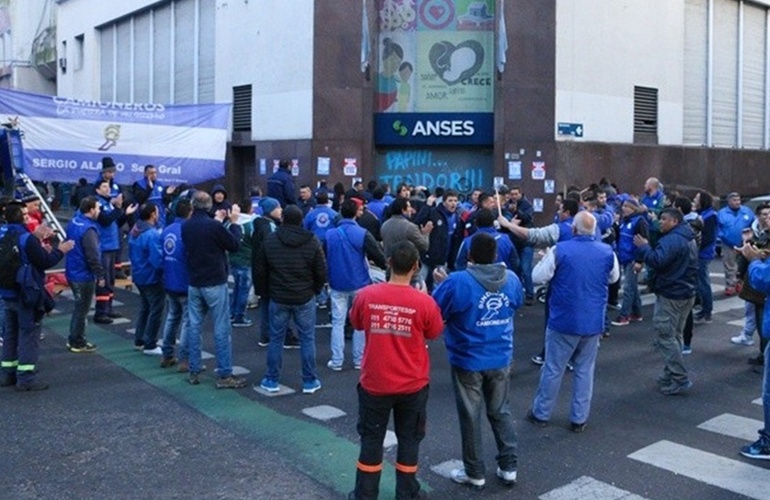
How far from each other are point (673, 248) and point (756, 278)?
1.78 metres

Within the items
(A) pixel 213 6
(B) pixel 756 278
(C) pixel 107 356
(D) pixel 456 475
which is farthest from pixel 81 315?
(A) pixel 213 6

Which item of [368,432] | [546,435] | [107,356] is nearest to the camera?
[368,432]

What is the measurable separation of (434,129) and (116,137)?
8.44 m

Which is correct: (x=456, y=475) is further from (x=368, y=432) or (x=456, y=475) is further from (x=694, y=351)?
(x=694, y=351)

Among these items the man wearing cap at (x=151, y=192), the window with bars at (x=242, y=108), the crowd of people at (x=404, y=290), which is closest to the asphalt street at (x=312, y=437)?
the crowd of people at (x=404, y=290)

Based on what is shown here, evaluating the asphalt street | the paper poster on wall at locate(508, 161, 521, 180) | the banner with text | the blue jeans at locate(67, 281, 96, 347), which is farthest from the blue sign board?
the blue jeans at locate(67, 281, 96, 347)

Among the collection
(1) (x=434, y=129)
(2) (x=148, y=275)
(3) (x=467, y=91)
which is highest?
(3) (x=467, y=91)

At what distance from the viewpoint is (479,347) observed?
5.96 meters

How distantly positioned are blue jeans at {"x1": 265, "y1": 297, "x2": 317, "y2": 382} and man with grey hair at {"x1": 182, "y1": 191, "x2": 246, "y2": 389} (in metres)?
0.54

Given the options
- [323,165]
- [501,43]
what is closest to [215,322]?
[323,165]

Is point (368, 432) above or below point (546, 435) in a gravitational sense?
above

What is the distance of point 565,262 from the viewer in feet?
24.1

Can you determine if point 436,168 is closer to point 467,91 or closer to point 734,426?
point 467,91

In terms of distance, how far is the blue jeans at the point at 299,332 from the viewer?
8.34 meters
